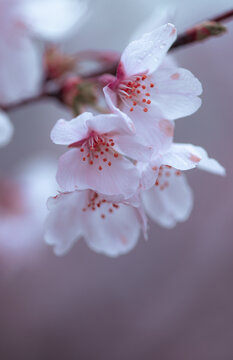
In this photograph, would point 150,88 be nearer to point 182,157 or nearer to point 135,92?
point 135,92

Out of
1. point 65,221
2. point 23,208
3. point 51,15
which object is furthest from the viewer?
point 23,208

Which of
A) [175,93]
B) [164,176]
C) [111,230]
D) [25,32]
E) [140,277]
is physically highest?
[25,32]

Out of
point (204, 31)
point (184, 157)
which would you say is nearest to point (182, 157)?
point (184, 157)

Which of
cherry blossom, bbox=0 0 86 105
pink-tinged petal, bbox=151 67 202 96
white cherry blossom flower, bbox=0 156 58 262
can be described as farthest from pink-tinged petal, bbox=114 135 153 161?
white cherry blossom flower, bbox=0 156 58 262

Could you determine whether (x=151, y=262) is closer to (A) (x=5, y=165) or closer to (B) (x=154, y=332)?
(B) (x=154, y=332)

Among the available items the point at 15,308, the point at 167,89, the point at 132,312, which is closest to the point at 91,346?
the point at 132,312

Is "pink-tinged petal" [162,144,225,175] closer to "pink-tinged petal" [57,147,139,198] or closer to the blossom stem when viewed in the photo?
"pink-tinged petal" [57,147,139,198]

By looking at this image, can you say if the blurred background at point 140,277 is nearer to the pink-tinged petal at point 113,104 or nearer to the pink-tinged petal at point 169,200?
the pink-tinged petal at point 169,200
